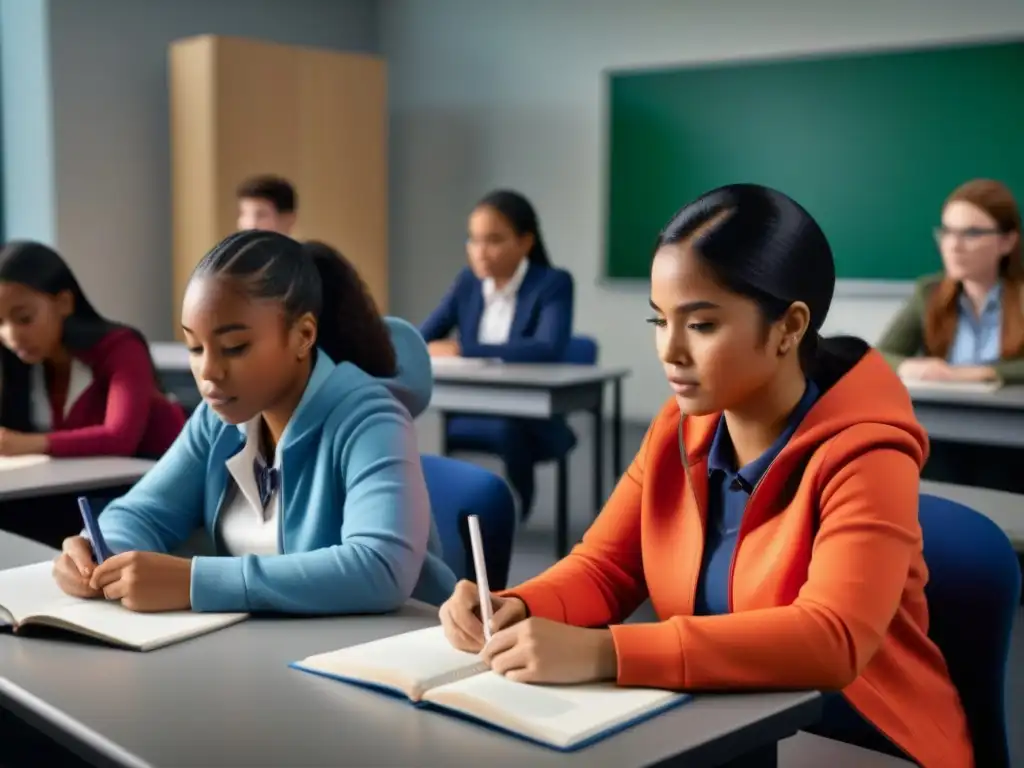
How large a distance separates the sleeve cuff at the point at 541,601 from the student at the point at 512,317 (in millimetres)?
2796

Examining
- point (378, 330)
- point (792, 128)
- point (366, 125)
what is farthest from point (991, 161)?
point (378, 330)

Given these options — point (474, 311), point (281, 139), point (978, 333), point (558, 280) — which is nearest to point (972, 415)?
point (978, 333)

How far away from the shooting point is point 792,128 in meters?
6.26

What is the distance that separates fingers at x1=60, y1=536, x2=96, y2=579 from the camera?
1.50 metres

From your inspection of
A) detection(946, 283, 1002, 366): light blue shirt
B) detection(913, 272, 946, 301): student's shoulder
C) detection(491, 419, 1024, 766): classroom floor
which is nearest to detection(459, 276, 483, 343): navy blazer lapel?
detection(491, 419, 1024, 766): classroom floor

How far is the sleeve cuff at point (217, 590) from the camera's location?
1448 mm

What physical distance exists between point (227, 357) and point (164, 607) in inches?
12.2

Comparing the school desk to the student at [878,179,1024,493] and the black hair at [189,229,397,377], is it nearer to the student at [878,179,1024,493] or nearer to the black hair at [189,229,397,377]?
the student at [878,179,1024,493]

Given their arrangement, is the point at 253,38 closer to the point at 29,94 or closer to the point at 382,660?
the point at 29,94

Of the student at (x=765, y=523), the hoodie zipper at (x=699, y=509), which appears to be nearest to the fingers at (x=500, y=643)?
the student at (x=765, y=523)

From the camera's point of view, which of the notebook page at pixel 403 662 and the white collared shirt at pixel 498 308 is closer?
the notebook page at pixel 403 662

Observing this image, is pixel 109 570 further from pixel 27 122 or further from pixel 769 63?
pixel 27 122

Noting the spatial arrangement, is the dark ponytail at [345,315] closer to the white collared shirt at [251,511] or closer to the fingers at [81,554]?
the white collared shirt at [251,511]

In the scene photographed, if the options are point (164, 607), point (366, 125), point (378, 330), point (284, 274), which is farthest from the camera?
point (366, 125)
